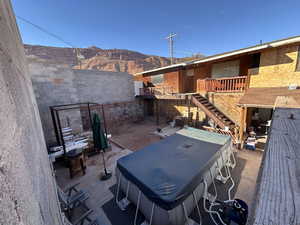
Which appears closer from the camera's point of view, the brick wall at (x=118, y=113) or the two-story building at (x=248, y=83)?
the two-story building at (x=248, y=83)

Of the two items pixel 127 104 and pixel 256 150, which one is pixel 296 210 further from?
pixel 127 104

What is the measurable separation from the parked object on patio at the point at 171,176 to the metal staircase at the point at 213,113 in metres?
2.30

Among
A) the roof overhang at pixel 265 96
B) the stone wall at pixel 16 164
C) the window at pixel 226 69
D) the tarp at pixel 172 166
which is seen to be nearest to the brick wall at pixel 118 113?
the tarp at pixel 172 166

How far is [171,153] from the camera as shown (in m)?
3.67

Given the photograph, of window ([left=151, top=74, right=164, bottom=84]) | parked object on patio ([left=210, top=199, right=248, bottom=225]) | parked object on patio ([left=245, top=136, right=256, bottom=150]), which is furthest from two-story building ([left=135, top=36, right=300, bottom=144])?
parked object on patio ([left=210, top=199, right=248, bottom=225])

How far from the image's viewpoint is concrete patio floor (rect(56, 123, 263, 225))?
128 inches

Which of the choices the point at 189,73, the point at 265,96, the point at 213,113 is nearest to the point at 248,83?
the point at 265,96

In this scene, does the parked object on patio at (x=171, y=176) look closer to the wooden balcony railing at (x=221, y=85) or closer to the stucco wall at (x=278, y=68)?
the wooden balcony railing at (x=221, y=85)

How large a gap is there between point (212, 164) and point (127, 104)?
8.99 metres

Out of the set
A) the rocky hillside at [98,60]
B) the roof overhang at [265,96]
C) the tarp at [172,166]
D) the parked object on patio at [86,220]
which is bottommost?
the parked object on patio at [86,220]

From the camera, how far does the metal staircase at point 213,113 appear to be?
643cm

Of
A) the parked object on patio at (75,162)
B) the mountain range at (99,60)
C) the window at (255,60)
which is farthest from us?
the mountain range at (99,60)

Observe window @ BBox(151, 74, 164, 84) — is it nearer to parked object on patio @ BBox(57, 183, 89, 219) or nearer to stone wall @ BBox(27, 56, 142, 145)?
stone wall @ BBox(27, 56, 142, 145)

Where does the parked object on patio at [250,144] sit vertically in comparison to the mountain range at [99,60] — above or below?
below
